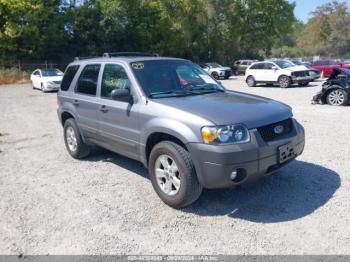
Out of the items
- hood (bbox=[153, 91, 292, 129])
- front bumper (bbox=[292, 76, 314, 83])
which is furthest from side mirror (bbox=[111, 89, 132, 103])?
front bumper (bbox=[292, 76, 314, 83])

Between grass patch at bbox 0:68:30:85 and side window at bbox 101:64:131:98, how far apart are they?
26.1m

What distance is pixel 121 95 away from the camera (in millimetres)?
4500

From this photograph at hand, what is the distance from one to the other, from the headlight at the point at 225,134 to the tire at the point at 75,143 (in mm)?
3073

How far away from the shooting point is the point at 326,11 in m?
73.8

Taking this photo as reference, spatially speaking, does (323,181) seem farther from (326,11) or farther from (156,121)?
(326,11)

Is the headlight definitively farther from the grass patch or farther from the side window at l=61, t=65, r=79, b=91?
the grass patch

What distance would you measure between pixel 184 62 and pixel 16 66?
1151 inches

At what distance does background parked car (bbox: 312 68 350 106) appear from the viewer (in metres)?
11.9

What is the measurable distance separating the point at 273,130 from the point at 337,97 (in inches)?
361

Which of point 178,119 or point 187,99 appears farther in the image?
point 187,99

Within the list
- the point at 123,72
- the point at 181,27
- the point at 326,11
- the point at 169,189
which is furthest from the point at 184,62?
the point at 326,11

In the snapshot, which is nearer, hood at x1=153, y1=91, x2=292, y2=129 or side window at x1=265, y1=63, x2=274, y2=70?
hood at x1=153, y1=91, x2=292, y2=129

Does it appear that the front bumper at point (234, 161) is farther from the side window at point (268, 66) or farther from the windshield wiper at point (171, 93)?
the side window at point (268, 66)

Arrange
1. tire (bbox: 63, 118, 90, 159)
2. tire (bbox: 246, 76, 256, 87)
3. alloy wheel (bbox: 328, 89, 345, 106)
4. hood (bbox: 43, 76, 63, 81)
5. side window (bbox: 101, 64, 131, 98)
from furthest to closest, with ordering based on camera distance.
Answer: tire (bbox: 246, 76, 256, 87) → hood (bbox: 43, 76, 63, 81) → alloy wheel (bbox: 328, 89, 345, 106) → tire (bbox: 63, 118, 90, 159) → side window (bbox: 101, 64, 131, 98)
